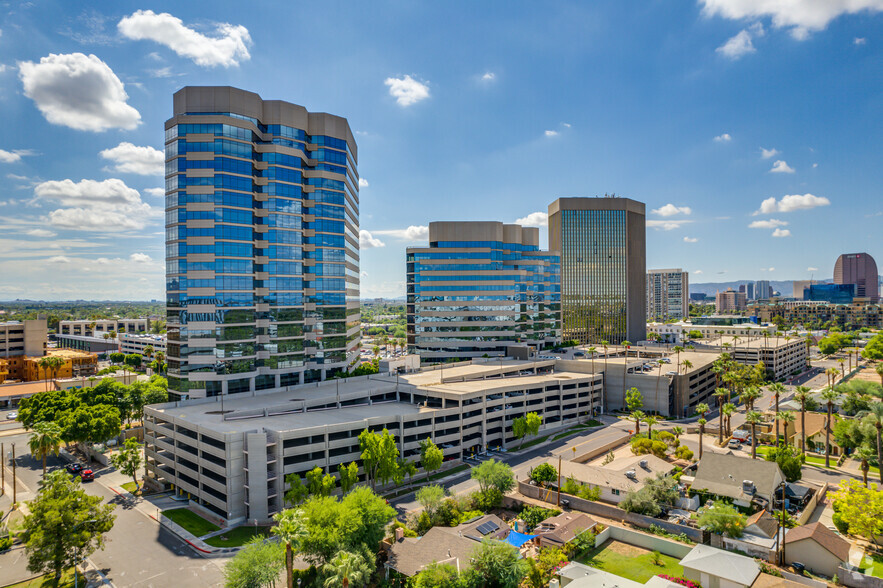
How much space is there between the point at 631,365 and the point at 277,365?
94404 millimetres

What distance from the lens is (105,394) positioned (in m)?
106

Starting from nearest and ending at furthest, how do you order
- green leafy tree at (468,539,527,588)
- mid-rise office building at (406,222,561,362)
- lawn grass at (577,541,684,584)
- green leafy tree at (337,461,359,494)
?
green leafy tree at (468,539,527,588) → lawn grass at (577,541,684,584) → green leafy tree at (337,461,359,494) → mid-rise office building at (406,222,561,362)

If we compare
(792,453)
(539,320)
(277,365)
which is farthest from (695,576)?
(539,320)

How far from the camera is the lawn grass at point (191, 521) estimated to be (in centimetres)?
6538

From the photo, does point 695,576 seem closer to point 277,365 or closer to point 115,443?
point 277,365

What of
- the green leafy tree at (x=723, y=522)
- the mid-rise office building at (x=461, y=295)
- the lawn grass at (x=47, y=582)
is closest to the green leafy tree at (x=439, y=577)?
the green leafy tree at (x=723, y=522)

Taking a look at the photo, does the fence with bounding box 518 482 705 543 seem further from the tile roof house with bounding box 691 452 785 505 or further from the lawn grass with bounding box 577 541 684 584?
the tile roof house with bounding box 691 452 785 505

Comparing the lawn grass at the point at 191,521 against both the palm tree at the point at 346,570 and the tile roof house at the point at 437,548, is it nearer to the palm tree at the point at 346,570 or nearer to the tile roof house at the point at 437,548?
the palm tree at the point at 346,570

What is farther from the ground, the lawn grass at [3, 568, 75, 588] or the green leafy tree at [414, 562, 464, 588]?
the green leafy tree at [414, 562, 464, 588]

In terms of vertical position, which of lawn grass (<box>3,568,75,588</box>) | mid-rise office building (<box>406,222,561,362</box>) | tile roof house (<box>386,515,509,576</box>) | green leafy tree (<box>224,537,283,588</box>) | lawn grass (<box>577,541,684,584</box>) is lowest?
lawn grass (<box>577,541,684,584</box>)

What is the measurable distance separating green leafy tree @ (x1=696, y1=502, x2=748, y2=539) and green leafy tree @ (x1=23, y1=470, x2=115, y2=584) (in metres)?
70.5

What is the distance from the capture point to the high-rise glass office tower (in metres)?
94.1

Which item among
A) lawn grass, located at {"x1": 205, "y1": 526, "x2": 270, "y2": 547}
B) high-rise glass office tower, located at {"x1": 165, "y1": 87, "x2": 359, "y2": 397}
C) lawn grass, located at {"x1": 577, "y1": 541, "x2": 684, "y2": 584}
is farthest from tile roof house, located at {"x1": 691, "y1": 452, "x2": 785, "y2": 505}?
high-rise glass office tower, located at {"x1": 165, "y1": 87, "x2": 359, "y2": 397}

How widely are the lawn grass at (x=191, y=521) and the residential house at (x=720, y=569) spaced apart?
59684 millimetres
